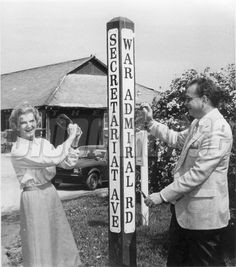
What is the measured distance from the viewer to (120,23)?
9.32ft

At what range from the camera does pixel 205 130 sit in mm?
2754

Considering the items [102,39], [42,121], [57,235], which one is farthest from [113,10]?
[57,235]

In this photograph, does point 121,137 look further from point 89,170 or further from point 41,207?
point 89,170

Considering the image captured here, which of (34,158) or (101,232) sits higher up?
(34,158)

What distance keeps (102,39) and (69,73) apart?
43 centimetres

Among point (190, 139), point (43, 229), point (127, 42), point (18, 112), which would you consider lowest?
point (43, 229)

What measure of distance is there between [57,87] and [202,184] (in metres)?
1.45

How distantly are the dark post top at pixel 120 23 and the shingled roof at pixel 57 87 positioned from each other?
33 cm

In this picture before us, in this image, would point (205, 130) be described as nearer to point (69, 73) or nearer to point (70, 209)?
point (69, 73)

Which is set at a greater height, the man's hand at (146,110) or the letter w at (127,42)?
the letter w at (127,42)

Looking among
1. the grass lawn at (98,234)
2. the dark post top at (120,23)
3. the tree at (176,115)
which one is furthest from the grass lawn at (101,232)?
the dark post top at (120,23)

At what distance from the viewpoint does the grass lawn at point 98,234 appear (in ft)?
11.8

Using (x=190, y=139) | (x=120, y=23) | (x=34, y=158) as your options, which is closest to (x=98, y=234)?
(x=34, y=158)

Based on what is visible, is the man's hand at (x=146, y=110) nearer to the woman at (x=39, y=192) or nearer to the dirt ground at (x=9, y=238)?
the woman at (x=39, y=192)
